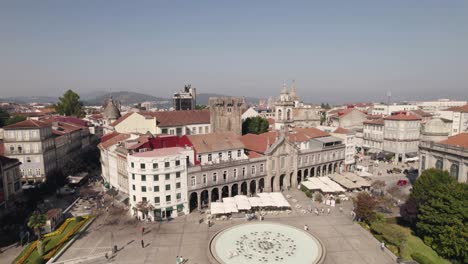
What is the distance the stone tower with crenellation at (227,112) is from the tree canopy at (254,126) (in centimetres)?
1315

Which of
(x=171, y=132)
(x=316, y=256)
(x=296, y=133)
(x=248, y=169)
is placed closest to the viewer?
(x=316, y=256)

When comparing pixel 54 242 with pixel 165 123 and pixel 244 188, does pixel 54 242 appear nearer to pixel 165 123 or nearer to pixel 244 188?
pixel 244 188

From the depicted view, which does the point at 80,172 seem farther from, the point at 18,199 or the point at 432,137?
the point at 432,137

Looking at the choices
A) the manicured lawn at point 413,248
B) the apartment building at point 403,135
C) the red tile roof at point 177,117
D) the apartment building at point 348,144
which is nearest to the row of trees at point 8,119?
the red tile roof at point 177,117

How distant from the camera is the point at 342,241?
45656 mm

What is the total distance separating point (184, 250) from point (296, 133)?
147 ft

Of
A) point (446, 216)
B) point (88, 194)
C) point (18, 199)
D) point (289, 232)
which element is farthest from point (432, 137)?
point (18, 199)

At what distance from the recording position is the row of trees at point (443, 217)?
41969 millimetres

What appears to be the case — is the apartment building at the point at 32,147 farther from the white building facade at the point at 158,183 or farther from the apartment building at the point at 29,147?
the white building facade at the point at 158,183

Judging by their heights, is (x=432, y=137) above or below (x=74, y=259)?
above

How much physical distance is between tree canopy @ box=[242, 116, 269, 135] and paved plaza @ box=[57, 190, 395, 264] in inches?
1909

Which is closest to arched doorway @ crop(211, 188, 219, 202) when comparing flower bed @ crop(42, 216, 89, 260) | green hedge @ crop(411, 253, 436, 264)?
flower bed @ crop(42, 216, 89, 260)

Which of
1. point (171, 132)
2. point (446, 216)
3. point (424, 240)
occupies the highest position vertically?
point (171, 132)

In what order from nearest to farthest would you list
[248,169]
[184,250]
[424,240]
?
[184,250] → [424,240] → [248,169]
